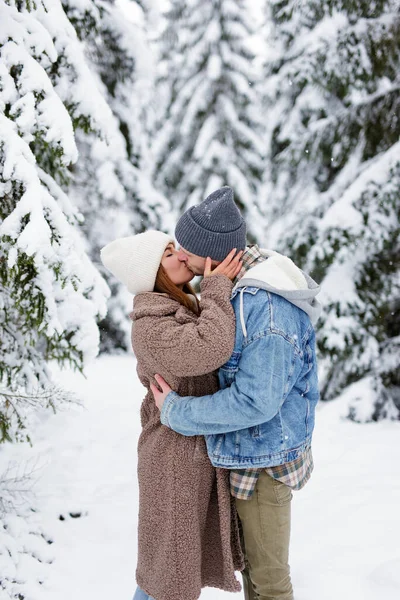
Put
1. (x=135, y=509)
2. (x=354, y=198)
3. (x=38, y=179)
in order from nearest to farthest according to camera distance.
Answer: (x=38, y=179) < (x=135, y=509) < (x=354, y=198)

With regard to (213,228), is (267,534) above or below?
below

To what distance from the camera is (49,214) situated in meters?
3.60

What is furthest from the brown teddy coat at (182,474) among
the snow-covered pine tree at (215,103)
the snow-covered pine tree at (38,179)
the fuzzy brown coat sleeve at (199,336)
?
the snow-covered pine tree at (215,103)

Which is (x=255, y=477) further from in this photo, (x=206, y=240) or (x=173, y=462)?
(x=206, y=240)

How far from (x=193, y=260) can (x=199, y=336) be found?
1.48 ft

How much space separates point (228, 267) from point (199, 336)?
404mm

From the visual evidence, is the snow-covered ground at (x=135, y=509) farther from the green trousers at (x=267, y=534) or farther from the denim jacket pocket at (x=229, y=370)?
the denim jacket pocket at (x=229, y=370)

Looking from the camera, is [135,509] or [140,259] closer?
[140,259]

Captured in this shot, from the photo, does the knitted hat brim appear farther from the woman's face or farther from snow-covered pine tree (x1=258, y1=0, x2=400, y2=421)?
snow-covered pine tree (x1=258, y1=0, x2=400, y2=421)

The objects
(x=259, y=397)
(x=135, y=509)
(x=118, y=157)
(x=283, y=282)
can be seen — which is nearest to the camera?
(x=259, y=397)

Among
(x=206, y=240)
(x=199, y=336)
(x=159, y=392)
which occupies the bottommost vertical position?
(x=159, y=392)

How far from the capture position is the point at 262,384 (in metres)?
2.07

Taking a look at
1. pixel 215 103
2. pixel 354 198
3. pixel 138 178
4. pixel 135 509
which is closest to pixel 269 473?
pixel 135 509

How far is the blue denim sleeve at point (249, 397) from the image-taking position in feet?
6.79
